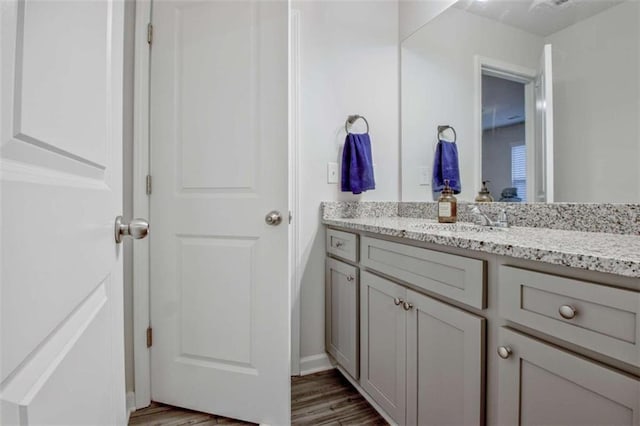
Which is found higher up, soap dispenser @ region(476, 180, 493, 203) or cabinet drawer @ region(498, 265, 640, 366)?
soap dispenser @ region(476, 180, 493, 203)

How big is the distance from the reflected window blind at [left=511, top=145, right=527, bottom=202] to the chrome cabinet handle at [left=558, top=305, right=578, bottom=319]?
2.59ft

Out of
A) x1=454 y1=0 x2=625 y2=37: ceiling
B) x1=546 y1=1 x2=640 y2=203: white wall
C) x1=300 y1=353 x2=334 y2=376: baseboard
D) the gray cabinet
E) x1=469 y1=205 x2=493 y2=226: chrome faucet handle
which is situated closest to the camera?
the gray cabinet

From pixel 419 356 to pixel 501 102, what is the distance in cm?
119

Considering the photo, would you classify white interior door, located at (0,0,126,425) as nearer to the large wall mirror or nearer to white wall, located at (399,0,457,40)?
the large wall mirror

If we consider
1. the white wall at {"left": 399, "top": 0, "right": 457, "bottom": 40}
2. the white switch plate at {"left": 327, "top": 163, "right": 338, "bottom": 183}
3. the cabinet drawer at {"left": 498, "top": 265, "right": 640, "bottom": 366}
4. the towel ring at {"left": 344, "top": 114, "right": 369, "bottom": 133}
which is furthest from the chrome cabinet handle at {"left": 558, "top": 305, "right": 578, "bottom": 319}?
the white wall at {"left": 399, "top": 0, "right": 457, "bottom": 40}

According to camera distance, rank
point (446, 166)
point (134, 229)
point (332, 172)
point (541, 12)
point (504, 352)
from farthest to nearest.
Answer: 1. point (332, 172)
2. point (446, 166)
3. point (541, 12)
4. point (504, 352)
5. point (134, 229)

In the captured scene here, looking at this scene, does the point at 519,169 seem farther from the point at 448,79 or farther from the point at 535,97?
the point at 448,79

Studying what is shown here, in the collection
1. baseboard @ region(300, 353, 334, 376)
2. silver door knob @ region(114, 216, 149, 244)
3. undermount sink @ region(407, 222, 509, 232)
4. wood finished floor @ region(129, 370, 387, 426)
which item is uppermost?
silver door knob @ region(114, 216, 149, 244)

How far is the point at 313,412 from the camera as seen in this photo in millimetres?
1446

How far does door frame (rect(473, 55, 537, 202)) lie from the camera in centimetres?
129

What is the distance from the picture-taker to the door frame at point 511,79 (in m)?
1.29

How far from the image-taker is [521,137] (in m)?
1.34

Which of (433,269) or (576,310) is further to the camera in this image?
(433,269)

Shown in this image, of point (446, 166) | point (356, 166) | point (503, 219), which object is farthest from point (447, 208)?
point (356, 166)
